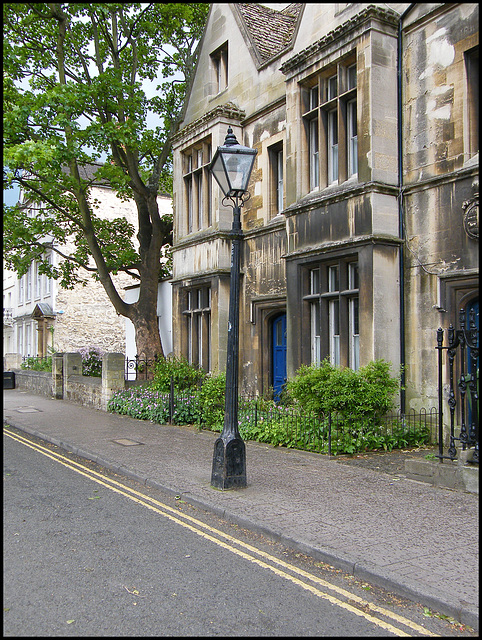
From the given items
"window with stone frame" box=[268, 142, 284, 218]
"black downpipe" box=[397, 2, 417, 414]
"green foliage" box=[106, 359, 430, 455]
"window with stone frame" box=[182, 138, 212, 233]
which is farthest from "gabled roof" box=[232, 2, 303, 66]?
"green foliage" box=[106, 359, 430, 455]

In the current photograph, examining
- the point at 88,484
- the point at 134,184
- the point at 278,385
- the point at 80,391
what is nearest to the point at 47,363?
the point at 80,391

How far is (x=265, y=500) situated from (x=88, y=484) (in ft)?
9.52

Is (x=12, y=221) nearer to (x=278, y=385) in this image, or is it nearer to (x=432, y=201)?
(x=278, y=385)

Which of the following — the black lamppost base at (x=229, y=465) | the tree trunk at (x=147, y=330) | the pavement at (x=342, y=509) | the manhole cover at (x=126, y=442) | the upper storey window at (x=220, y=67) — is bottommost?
the manhole cover at (x=126, y=442)

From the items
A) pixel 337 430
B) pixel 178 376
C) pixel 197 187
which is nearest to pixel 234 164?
pixel 337 430

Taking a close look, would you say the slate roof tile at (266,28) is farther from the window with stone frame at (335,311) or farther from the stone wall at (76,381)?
the stone wall at (76,381)

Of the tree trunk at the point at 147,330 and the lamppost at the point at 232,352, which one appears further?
the tree trunk at the point at 147,330

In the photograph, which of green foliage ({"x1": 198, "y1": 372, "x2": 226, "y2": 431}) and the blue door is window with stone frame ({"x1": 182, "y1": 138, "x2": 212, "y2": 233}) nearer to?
the blue door

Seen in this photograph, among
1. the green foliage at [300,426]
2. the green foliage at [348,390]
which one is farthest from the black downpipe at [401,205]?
the green foliage at [300,426]

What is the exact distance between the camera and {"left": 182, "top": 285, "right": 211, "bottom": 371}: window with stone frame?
58.6 feet

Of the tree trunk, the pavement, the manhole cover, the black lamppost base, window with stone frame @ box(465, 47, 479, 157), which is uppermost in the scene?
window with stone frame @ box(465, 47, 479, 157)

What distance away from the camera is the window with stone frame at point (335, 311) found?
12414 millimetres

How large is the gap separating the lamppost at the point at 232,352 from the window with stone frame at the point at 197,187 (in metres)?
9.32

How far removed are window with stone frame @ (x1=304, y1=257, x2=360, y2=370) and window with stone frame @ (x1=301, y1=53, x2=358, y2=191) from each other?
1910 millimetres
